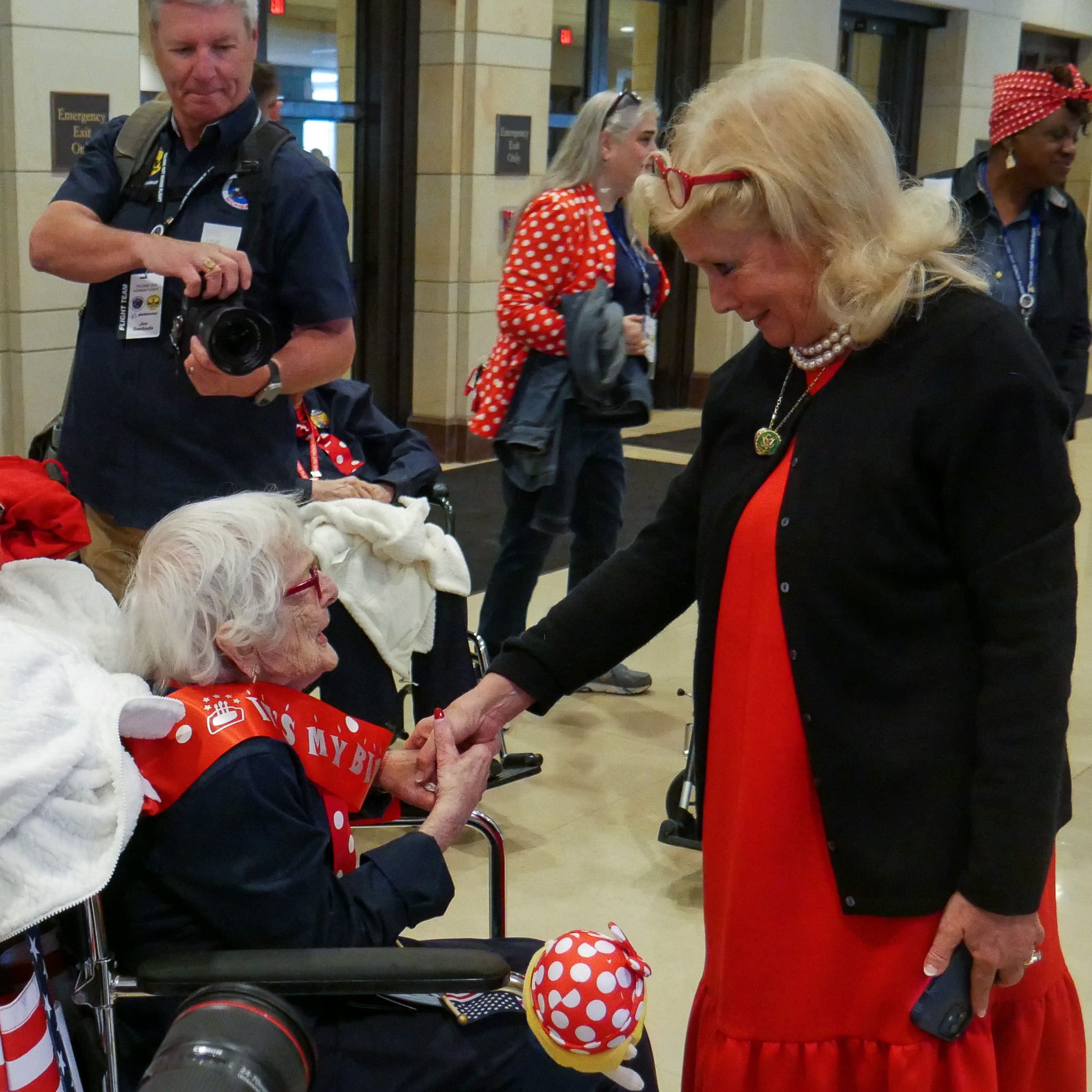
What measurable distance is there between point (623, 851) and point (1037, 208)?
2.06 metres

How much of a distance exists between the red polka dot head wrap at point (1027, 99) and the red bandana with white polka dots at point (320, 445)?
1891mm

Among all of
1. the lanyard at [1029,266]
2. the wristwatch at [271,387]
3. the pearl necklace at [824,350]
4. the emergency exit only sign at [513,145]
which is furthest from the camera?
the emergency exit only sign at [513,145]

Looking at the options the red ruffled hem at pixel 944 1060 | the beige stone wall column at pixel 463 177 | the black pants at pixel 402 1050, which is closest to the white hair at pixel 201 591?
the black pants at pixel 402 1050

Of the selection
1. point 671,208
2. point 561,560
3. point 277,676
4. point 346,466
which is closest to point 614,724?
point 346,466

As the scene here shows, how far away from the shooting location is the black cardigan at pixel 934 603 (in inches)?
55.2

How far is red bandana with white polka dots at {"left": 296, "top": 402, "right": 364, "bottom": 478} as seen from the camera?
10.5 ft

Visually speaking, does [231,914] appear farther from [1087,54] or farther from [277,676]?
[1087,54]

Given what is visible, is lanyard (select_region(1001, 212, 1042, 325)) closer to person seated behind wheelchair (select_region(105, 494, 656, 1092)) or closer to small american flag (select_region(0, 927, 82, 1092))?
person seated behind wheelchair (select_region(105, 494, 656, 1092))

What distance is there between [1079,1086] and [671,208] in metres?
1.13

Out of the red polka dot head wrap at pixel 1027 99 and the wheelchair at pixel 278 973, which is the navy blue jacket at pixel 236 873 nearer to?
the wheelchair at pixel 278 973

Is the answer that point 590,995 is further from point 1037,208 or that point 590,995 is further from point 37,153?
point 37,153

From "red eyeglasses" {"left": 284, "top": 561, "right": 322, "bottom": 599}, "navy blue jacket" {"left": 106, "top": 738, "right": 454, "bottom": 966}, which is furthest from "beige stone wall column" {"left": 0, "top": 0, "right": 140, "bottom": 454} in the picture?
"navy blue jacket" {"left": 106, "top": 738, "right": 454, "bottom": 966}

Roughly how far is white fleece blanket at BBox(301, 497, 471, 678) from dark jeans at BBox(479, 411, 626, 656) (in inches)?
33.8

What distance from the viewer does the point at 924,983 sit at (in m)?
1.56
